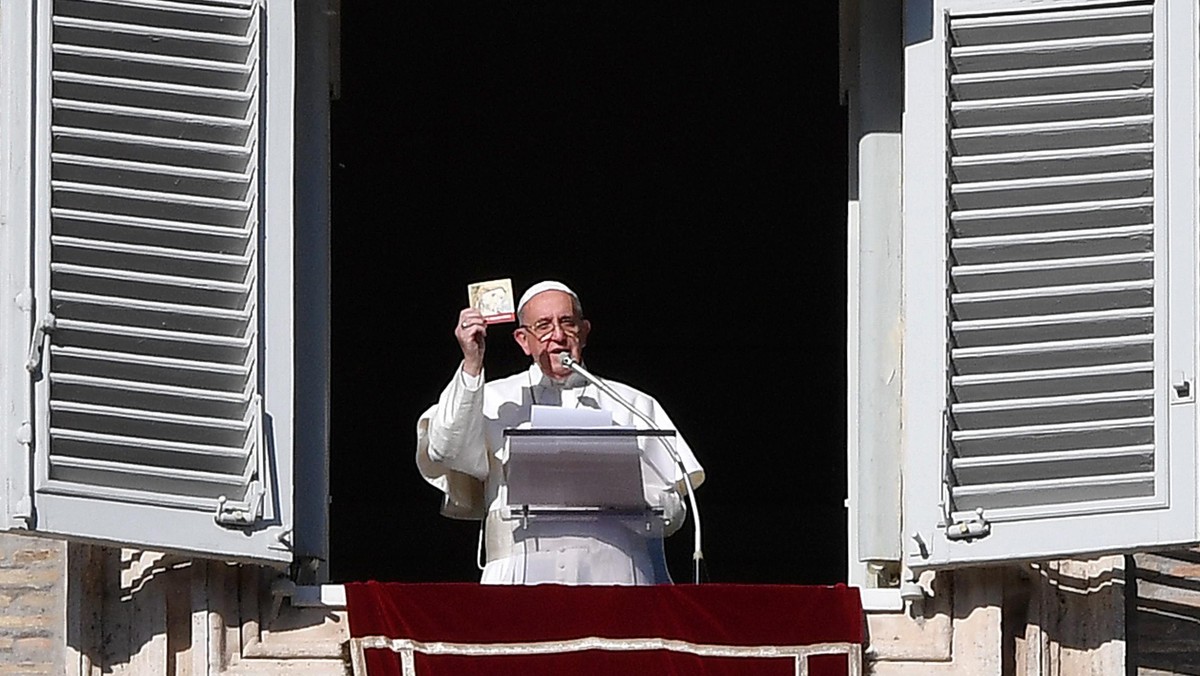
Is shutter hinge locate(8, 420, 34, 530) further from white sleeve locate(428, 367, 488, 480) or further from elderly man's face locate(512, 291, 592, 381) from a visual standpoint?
elderly man's face locate(512, 291, 592, 381)

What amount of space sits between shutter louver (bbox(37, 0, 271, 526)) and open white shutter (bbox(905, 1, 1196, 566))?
1.40 metres

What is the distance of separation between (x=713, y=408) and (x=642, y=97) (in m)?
1.36

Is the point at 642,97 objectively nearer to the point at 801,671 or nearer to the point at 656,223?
the point at 656,223

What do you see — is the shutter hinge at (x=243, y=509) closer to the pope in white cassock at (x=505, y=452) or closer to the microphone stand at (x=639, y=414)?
the pope in white cassock at (x=505, y=452)

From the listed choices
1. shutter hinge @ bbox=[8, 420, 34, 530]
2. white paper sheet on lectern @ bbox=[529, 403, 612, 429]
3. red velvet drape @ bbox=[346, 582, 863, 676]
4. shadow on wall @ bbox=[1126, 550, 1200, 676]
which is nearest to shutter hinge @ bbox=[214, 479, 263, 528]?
red velvet drape @ bbox=[346, 582, 863, 676]

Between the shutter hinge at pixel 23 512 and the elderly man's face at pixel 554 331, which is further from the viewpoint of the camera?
the elderly man's face at pixel 554 331

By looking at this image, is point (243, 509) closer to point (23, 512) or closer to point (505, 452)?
point (23, 512)

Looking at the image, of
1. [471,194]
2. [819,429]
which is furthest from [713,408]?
[471,194]

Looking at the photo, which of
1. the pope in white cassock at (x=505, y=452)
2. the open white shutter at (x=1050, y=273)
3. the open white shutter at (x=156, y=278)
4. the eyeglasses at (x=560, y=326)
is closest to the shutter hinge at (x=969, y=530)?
the open white shutter at (x=1050, y=273)

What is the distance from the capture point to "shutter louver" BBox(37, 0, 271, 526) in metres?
7.66

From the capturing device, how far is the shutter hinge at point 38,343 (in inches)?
298

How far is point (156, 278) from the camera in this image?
778cm

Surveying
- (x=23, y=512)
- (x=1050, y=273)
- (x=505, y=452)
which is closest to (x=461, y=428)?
(x=505, y=452)

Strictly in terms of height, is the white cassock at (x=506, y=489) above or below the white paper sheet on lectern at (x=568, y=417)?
below
